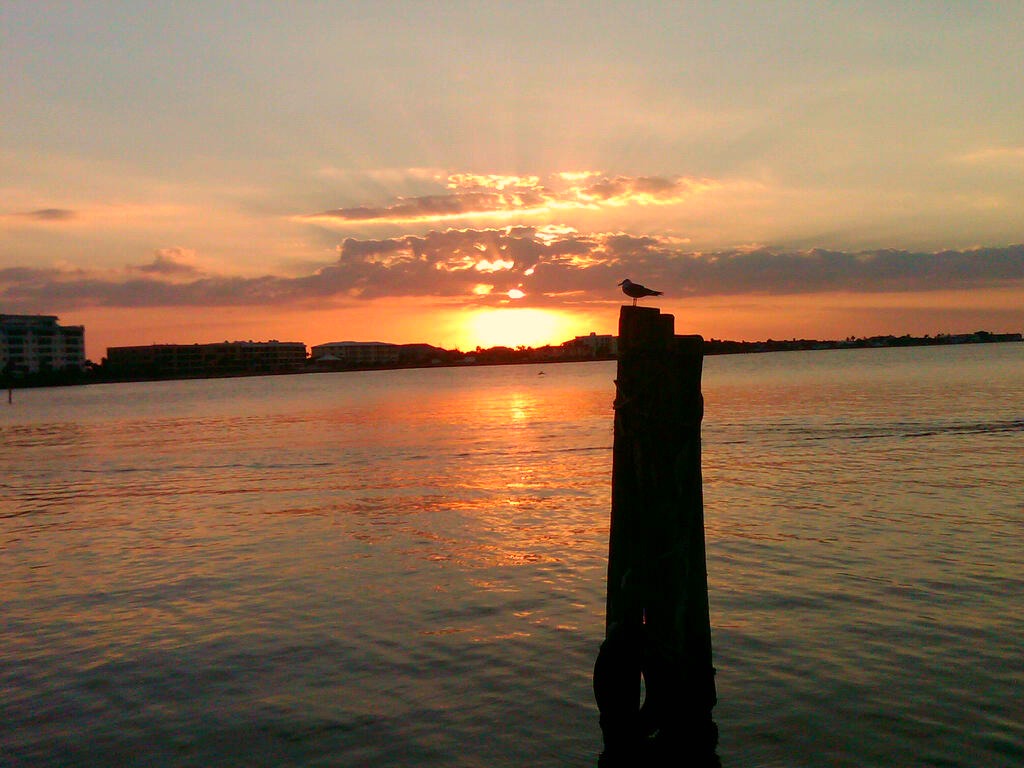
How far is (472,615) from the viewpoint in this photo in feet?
43.4

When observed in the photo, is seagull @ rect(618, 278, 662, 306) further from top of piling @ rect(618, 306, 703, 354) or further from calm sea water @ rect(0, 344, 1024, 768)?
calm sea water @ rect(0, 344, 1024, 768)

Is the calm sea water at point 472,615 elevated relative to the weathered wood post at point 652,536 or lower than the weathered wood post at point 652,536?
lower

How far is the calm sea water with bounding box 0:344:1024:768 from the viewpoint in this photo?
30.0 ft

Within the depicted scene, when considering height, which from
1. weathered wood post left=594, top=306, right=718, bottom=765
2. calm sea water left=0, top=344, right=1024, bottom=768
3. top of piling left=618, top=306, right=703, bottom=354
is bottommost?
calm sea water left=0, top=344, right=1024, bottom=768

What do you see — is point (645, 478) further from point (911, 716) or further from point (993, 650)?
point (993, 650)

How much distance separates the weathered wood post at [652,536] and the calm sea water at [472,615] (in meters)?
0.64

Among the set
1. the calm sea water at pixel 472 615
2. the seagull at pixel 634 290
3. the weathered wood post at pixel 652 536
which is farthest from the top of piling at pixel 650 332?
the calm sea water at pixel 472 615

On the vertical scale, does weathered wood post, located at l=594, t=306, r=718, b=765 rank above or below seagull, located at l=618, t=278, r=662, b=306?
below

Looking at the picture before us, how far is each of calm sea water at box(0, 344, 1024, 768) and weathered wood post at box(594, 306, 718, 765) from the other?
0.64 m

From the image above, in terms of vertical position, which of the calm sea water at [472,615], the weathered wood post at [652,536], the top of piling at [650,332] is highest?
the top of piling at [650,332]

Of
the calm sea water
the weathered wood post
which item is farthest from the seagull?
the calm sea water

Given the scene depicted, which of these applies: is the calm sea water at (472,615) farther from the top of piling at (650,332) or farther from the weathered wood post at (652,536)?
the top of piling at (650,332)

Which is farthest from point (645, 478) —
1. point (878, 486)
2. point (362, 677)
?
point (878, 486)

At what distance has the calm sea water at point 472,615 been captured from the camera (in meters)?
9.13
